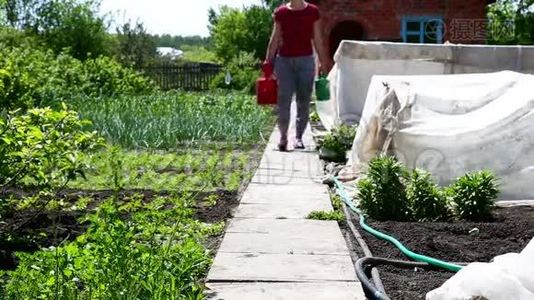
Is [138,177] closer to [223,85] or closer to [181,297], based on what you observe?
[181,297]

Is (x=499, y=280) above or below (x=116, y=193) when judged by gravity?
below

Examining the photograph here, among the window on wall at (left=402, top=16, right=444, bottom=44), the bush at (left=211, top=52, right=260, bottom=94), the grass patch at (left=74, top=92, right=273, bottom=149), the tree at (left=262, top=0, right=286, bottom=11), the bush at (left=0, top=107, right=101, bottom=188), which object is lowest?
the bush at (left=211, top=52, right=260, bottom=94)

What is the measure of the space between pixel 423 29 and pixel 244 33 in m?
8.24

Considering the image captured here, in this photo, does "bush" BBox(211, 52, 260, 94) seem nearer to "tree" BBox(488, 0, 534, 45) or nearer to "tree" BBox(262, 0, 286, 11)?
"tree" BBox(262, 0, 286, 11)

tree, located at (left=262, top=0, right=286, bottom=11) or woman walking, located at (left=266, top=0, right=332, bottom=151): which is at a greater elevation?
tree, located at (left=262, top=0, right=286, bottom=11)

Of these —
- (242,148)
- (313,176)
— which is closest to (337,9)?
(242,148)

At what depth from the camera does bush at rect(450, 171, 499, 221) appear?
5.32 m

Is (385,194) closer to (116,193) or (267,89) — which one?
(116,193)

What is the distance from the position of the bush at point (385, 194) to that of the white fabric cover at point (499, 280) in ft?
8.18

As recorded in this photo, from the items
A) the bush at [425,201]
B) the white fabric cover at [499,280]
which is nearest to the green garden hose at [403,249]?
the bush at [425,201]

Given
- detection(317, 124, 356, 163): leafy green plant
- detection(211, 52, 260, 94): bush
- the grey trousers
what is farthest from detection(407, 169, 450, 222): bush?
detection(211, 52, 260, 94): bush

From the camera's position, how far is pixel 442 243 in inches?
181

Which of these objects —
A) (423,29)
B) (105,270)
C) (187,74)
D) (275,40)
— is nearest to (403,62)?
(275,40)

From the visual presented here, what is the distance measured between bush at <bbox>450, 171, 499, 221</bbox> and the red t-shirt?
3612 millimetres
